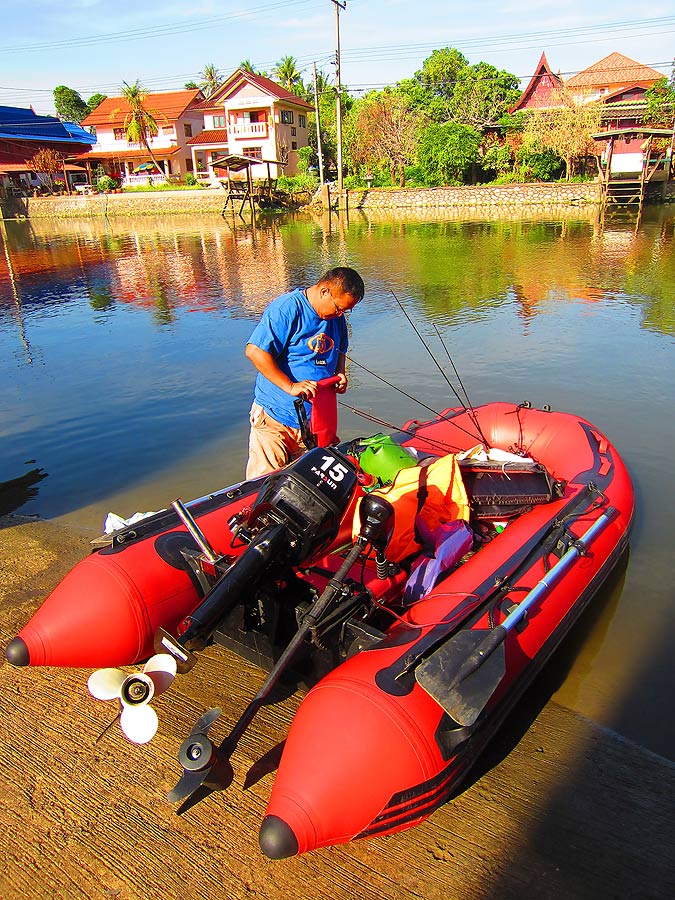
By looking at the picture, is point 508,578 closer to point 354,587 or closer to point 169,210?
point 354,587

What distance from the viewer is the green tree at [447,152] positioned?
33.5 m

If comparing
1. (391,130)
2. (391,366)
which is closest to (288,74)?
(391,130)

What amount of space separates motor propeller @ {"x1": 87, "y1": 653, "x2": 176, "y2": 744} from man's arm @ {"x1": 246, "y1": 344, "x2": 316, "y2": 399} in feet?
5.62

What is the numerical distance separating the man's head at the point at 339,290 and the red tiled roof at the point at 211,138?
48390 mm

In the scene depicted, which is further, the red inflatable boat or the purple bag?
the purple bag

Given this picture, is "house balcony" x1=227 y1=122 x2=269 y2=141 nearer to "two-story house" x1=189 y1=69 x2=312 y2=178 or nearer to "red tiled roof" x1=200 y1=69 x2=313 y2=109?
"two-story house" x1=189 y1=69 x2=312 y2=178

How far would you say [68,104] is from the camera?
263 ft

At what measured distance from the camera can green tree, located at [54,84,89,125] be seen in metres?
79.7

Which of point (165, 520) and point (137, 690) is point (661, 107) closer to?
point (165, 520)

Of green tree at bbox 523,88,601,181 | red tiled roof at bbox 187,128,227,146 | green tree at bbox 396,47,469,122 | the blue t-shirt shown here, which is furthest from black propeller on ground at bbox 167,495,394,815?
red tiled roof at bbox 187,128,227,146

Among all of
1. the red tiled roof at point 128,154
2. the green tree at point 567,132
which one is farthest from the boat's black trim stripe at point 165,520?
the red tiled roof at point 128,154

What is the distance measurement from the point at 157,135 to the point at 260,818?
5459 centimetres

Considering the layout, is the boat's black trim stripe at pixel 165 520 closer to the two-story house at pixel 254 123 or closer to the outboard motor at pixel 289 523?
the outboard motor at pixel 289 523

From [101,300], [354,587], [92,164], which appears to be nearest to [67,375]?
[101,300]
